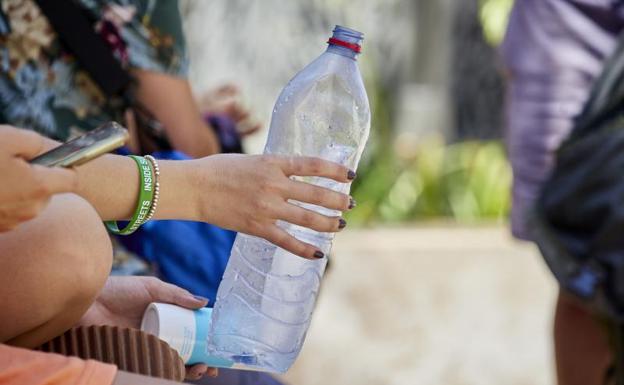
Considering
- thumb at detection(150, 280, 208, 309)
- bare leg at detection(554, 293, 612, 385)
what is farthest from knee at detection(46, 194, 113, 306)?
bare leg at detection(554, 293, 612, 385)

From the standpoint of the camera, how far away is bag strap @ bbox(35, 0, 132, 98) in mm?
2695

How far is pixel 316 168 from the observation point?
1880 millimetres

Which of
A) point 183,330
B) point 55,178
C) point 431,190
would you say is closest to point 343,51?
point 183,330

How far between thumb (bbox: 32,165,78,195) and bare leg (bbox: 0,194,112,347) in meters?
0.16

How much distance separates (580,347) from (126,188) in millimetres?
2301

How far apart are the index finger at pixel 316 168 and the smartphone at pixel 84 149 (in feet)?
1.04

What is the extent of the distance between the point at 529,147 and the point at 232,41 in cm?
303

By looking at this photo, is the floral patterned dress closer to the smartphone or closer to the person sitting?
the person sitting

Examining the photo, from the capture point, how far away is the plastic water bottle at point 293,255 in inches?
83.0

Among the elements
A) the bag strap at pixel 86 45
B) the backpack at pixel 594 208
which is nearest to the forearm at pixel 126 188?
the bag strap at pixel 86 45

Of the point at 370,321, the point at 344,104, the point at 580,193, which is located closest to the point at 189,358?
the point at 344,104

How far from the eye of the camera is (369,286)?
18.3 feet

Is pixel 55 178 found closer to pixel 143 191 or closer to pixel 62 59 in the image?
pixel 143 191

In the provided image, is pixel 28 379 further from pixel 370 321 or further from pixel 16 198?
pixel 370 321
